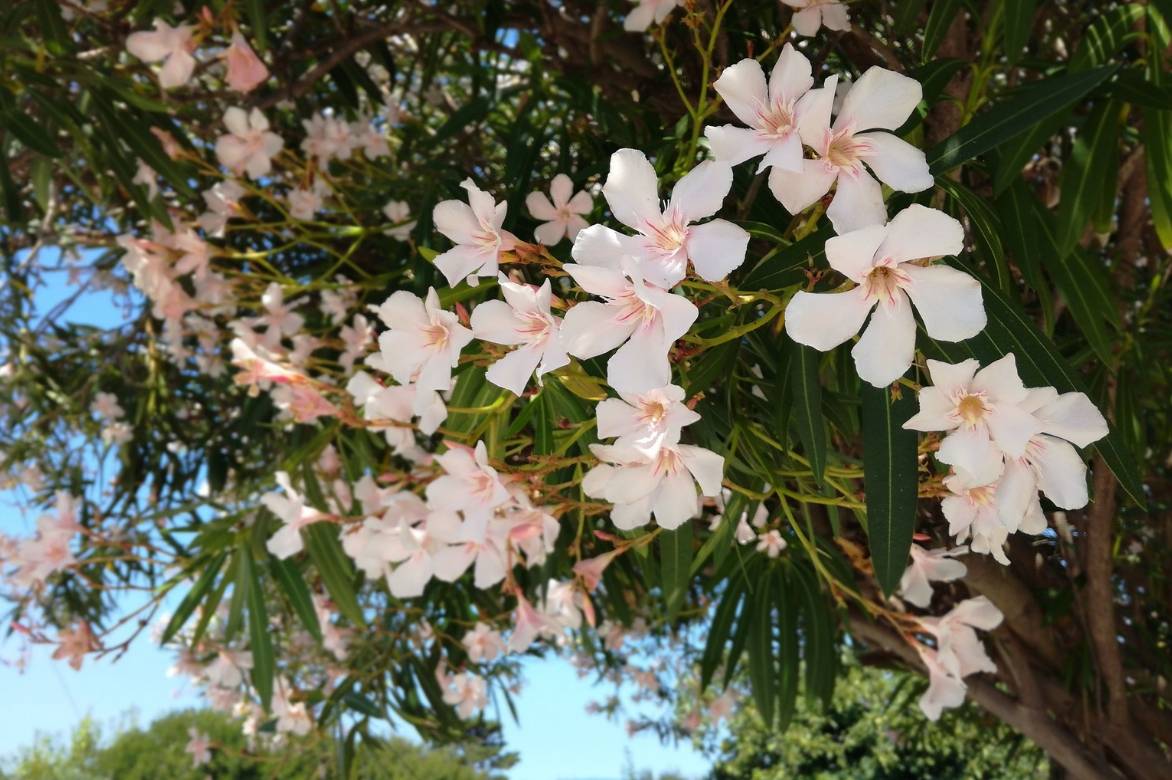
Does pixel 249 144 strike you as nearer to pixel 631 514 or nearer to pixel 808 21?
pixel 808 21

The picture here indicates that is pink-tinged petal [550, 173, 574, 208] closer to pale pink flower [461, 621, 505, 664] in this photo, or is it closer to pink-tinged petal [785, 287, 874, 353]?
pink-tinged petal [785, 287, 874, 353]

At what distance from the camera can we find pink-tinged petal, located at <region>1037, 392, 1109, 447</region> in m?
0.65

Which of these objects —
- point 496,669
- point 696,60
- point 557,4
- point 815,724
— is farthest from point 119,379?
point 815,724

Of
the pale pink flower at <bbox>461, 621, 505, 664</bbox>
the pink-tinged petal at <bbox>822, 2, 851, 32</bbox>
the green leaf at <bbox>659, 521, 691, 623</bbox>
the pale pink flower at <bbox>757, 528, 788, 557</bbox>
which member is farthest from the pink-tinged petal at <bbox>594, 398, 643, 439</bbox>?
the pale pink flower at <bbox>461, 621, 505, 664</bbox>

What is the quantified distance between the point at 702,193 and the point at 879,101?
12cm

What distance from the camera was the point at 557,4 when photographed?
1.92 meters

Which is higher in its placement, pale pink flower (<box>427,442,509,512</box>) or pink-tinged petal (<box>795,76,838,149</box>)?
pink-tinged petal (<box>795,76,838,149</box>)

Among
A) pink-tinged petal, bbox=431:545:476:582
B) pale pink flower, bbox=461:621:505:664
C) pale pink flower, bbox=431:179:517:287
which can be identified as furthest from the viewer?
pale pink flower, bbox=461:621:505:664

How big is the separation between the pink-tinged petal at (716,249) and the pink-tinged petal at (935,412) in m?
0.14

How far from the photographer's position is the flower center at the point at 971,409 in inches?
25.5

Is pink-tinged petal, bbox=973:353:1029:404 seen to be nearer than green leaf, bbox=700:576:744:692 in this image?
Yes

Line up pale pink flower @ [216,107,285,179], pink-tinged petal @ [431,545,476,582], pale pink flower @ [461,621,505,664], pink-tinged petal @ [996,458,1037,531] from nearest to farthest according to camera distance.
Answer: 1. pink-tinged petal @ [996,458,1037,531]
2. pink-tinged petal @ [431,545,476,582]
3. pale pink flower @ [216,107,285,179]
4. pale pink flower @ [461,621,505,664]

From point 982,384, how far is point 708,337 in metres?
0.23

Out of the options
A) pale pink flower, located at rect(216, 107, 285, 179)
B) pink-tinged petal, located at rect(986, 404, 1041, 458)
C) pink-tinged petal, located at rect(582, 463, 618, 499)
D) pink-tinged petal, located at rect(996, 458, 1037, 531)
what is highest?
pale pink flower, located at rect(216, 107, 285, 179)
